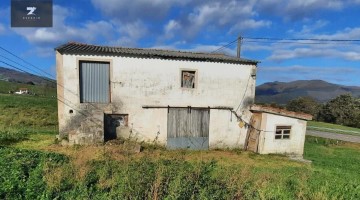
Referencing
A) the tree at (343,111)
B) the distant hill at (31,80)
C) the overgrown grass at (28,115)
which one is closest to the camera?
the distant hill at (31,80)

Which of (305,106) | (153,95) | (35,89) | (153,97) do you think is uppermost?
(153,95)

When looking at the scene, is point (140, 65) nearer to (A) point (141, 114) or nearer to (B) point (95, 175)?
(A) point (141, 114)

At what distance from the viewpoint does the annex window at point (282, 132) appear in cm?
1747

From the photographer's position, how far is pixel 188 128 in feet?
55.9

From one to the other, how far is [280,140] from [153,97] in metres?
8.38

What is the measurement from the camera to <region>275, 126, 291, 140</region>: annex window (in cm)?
1747

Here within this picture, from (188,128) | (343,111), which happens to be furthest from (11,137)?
(343,111)

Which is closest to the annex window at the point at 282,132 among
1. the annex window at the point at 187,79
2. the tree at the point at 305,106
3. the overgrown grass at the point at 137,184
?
the annex window at the point at 187,79

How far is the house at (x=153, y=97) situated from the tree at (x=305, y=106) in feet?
159

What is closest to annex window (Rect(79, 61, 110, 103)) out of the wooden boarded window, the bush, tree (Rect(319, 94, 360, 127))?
the wooden boarded window

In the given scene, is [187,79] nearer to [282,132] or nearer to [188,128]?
[188,128]

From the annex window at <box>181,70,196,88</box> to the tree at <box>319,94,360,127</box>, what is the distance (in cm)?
4722

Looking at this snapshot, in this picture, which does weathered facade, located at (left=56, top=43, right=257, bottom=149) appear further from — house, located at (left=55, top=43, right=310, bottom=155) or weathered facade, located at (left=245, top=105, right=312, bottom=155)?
weathered facade, located at (left=245, top=105, right=312, bottom=155)

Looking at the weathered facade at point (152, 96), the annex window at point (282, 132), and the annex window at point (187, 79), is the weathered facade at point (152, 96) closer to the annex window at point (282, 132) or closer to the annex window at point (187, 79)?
the annex window at point (187, 79)
